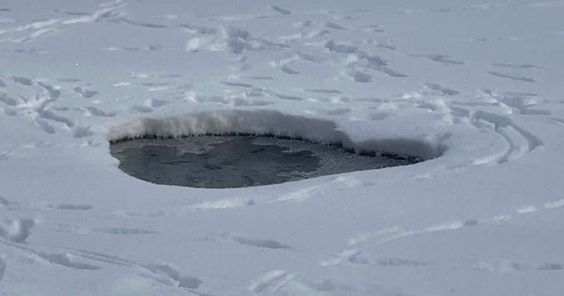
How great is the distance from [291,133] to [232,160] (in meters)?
0.56

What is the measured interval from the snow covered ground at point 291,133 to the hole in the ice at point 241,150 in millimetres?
22

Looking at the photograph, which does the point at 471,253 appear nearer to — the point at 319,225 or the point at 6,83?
the point at 319,225

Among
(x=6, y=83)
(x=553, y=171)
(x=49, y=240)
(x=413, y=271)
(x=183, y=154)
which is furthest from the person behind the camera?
(x=6, y=83)

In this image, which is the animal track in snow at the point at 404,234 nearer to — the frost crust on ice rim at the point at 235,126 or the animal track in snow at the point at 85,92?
the frost crust on ice rim at the point at 235,126

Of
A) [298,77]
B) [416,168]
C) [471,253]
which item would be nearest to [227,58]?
[298,77]

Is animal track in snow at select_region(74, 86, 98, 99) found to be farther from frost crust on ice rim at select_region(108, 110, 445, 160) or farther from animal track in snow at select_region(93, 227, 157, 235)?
animal track in snow at select_region(93, 227, 157, 235)

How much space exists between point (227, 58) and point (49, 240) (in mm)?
3730

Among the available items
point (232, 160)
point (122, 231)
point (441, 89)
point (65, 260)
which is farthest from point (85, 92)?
point (65, 260)

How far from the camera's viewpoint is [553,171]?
205 inches

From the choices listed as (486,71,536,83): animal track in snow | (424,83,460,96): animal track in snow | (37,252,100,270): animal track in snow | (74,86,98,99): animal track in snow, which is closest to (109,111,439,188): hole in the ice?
(74,86,98,99): animal track in snow

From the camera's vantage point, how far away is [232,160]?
5828mm

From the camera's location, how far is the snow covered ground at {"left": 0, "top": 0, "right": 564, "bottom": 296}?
13.2ft

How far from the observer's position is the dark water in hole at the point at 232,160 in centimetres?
550

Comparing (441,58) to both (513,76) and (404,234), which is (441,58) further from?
(404,234)
